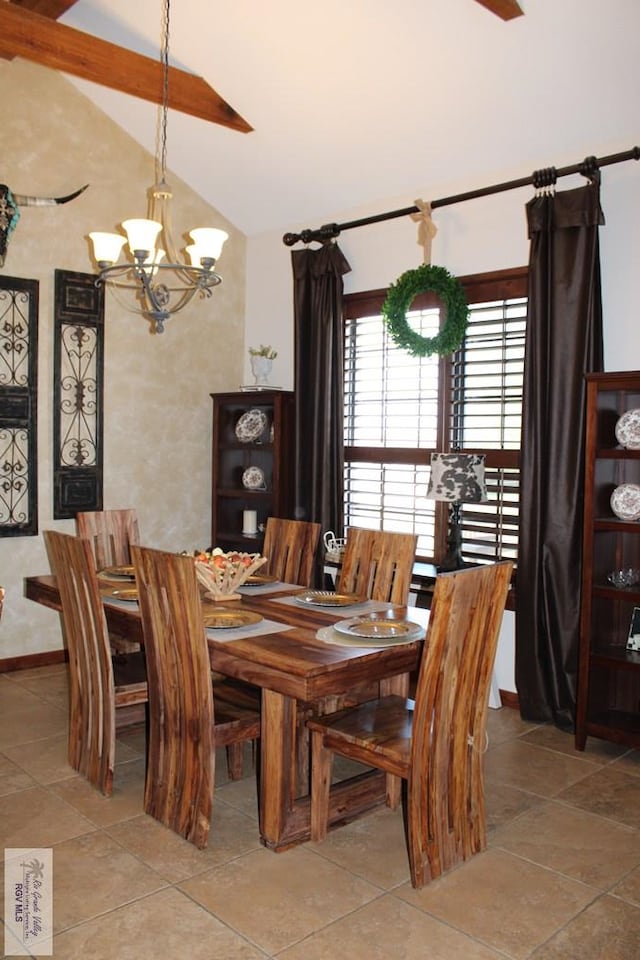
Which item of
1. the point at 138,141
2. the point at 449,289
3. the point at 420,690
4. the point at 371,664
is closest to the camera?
the point at 420,690

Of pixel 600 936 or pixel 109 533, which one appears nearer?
pixel 600 936

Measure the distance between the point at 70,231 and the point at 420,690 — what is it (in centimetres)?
383

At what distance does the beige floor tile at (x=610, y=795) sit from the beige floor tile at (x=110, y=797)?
1.69 metres

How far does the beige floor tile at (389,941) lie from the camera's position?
2.21 m

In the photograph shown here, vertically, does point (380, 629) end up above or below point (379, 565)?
below

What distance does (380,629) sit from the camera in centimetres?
285

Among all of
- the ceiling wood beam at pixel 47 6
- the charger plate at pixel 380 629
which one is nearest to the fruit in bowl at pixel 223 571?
the charger plate at pixel 380 629

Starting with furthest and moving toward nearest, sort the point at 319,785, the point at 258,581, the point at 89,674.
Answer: the point at 258,581, the point at 89,674, the point at 319,785

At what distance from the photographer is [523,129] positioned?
13.3 feet

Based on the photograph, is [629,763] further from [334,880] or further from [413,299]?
[413,299]

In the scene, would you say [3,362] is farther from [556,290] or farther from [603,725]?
[603,725]

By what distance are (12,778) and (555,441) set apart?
2.86 m

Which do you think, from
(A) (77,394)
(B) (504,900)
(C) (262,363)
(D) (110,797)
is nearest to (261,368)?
(C) (262,363)

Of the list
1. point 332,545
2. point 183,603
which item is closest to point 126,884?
point 183,603
